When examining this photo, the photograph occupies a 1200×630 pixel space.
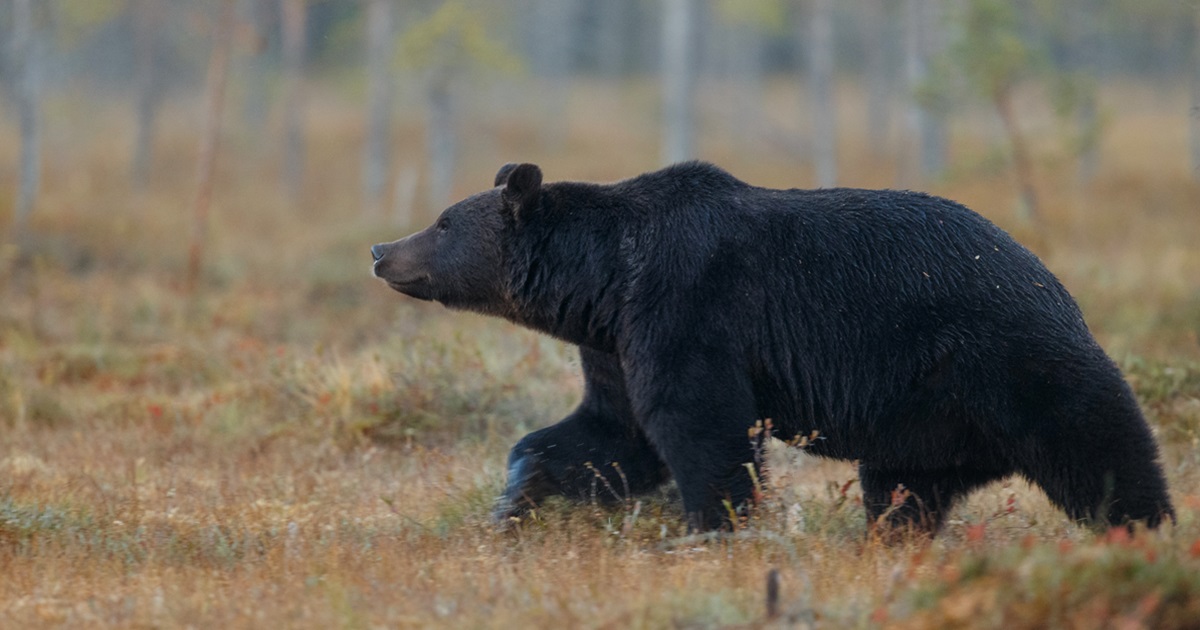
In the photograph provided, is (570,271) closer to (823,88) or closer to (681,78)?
(681,78)

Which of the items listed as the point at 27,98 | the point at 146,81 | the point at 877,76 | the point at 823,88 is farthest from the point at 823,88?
the point at 27,98

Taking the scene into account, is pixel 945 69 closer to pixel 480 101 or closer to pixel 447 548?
pixel 447 548

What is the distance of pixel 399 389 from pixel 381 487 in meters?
1.58

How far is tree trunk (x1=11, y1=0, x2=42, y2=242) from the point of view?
61.9ft

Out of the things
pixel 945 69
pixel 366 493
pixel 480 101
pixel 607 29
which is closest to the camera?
pixel 366 493

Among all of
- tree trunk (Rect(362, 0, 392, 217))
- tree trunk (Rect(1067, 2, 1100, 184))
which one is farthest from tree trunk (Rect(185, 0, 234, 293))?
tree trunk (Rect(1067, 2, 1100, 184))

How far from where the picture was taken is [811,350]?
5.74 metres

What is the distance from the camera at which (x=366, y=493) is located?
7.37 meters

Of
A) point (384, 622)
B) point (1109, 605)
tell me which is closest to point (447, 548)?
point (384, 622)

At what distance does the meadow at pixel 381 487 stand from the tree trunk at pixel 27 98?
1.38 feet

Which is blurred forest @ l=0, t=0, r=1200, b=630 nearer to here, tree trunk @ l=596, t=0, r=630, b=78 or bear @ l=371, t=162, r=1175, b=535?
bear @ l=371, t=162, r=1175, b=535

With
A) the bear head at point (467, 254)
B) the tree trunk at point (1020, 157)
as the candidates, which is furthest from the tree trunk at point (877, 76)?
the bear head at point (467, 254)

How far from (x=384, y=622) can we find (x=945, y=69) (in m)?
17.2

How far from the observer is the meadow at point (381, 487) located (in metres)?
4.36
